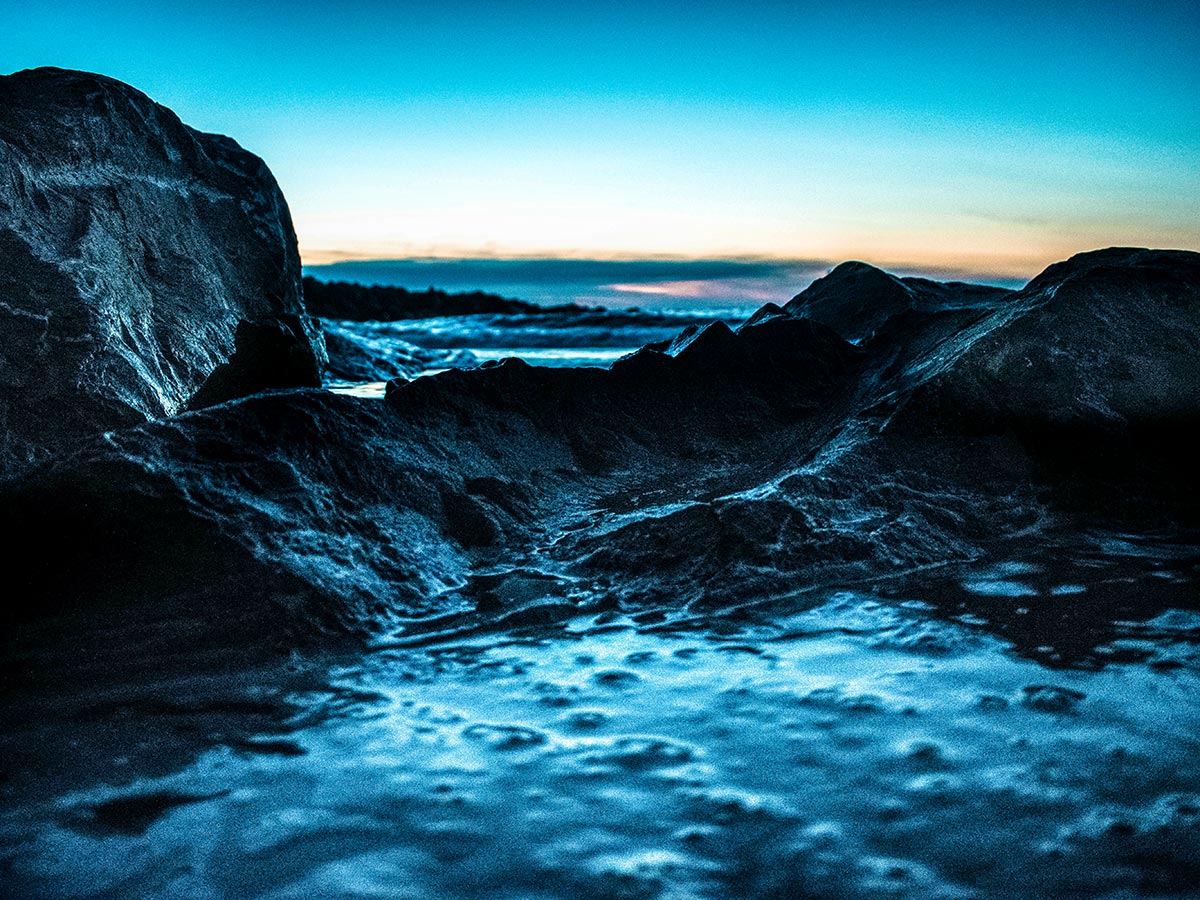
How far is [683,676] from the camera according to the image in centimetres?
236

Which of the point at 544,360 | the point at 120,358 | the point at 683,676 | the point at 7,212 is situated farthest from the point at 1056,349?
the point at 544,360

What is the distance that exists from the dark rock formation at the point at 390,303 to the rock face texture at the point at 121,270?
57.3ft

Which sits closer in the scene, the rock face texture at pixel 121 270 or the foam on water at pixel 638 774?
the foam on water at pixel 638 774

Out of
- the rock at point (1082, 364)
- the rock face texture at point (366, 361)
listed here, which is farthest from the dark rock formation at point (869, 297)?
the rock face texture at point (366, 361)

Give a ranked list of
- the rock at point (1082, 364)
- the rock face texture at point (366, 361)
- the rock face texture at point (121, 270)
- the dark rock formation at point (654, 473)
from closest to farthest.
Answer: the dark rock formation at point (654, 473), the rock at point (1082, 364), the rock face texture at point (121, 270), the rock face texture at point (366, 361)

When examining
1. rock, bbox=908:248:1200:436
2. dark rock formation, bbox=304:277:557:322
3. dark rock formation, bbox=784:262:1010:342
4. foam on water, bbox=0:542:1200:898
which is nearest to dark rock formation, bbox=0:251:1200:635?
rock, bbox=908:248:1200:436

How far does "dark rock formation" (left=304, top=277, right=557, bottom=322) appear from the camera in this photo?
24.1m

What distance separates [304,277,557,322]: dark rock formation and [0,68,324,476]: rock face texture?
57.3ft

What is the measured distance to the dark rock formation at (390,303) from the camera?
24.1 m

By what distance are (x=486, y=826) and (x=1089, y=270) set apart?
3397 mm

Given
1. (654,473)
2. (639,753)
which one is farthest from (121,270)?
(639,753)

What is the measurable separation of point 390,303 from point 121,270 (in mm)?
23579

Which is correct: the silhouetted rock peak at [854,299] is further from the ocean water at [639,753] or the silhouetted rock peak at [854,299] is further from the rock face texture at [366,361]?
the rock face texture at [366,361]

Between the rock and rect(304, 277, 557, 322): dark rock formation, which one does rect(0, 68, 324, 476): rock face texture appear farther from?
rect(304, 277, 557, 322): dark rock formation
